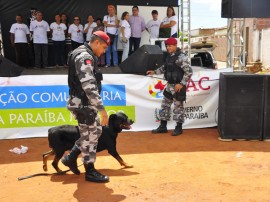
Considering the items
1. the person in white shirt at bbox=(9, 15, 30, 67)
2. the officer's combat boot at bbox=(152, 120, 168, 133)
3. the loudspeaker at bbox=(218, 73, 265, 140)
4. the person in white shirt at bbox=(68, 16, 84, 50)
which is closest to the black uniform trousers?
the person in white shirt at bbox=(9, 15, 30, 67)

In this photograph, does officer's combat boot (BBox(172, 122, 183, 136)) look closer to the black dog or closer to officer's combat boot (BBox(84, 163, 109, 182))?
the black dog

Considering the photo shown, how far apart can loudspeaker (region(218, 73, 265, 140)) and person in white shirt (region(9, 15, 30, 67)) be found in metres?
6.31

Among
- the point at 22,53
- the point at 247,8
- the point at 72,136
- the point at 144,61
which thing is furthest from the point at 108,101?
the point at 22,53

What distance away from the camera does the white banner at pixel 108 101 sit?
249 inches

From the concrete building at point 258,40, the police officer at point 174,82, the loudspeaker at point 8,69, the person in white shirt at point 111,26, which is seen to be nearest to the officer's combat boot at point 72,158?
the police officer at point 174,82

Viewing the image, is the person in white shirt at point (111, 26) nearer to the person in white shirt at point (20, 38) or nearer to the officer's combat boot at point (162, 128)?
the person in white shirt at point (20, 38)

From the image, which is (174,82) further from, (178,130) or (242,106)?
→ (242,106)

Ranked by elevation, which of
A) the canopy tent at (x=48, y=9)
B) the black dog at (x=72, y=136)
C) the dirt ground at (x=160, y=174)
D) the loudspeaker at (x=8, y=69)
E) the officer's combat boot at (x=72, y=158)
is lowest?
the dirt ground at (x=160, y=174)

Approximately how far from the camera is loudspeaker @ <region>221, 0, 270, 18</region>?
264 inches

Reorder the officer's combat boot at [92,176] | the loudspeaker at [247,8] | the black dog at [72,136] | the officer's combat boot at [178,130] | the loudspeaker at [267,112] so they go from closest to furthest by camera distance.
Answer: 1. the officer's combat boot at [92,176]
2. the black dog at [72,136]
3. the loudspeaker at [267,112]
4. the officer's combat boot at [178,130]
5. the loudspeaker at [247,8]

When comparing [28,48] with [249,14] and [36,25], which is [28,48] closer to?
[36,25]

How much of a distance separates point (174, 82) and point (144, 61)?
94 cm

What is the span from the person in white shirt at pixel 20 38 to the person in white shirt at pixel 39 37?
0.25 m

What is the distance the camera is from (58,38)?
988 centimetres
